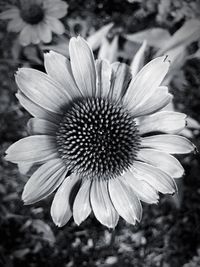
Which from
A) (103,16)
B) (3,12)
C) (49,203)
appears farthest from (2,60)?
(49,203)

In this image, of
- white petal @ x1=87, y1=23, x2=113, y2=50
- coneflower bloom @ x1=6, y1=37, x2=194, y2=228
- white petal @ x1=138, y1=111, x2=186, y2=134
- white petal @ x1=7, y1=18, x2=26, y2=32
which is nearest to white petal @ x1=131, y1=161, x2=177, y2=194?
coneflower bloom @ x1=6, y1=37, x2=194, y2=228

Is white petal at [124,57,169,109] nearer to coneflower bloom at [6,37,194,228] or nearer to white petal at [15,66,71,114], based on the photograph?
coneflower bloom at [6,37,194,228]

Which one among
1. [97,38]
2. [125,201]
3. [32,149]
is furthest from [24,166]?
[97,38]

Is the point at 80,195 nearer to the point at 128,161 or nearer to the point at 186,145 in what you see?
the point at 128,161

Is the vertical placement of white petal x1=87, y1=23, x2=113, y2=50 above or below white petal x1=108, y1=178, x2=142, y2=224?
above

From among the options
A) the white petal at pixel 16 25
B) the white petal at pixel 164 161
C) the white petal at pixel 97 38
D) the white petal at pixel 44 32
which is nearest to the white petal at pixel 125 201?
the white petal at pixel 164 161

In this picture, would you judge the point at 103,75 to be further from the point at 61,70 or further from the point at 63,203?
the point at 63,203

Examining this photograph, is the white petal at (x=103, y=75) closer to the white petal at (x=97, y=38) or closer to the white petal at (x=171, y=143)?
the white petal at (x=171, y=143)
